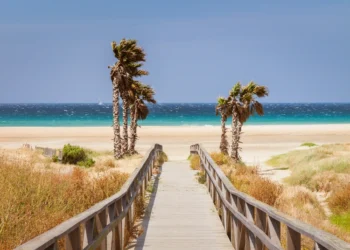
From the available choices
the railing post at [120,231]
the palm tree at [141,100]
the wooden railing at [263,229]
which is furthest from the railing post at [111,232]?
the palm tree at [141,100]

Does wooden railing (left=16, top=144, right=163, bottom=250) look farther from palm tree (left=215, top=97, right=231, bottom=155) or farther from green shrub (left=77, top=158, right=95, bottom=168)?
palm tree (left=215, top=97, right=231, bottom=155)

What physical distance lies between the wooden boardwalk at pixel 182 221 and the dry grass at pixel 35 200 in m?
1.36

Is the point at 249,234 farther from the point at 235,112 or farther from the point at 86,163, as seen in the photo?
the point at 235,112

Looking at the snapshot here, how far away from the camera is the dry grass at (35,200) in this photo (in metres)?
7.04

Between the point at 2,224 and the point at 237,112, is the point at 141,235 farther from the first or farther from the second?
the point at 237,112

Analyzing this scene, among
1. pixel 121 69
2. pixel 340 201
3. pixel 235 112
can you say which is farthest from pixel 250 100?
pixel 340 201

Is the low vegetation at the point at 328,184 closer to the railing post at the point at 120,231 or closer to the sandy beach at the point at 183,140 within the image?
the railing post at the point at 120,231

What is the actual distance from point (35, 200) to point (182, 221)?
3431 mm

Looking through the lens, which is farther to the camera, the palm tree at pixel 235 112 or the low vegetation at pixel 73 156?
the palm tree at pixel 235 112

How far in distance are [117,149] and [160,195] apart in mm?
17114

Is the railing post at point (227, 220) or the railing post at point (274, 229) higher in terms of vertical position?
A: the railing post at point (274, 229)

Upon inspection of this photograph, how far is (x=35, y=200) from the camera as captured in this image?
9281mm

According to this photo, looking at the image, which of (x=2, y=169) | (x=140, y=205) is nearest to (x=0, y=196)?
(x=2, y=169)

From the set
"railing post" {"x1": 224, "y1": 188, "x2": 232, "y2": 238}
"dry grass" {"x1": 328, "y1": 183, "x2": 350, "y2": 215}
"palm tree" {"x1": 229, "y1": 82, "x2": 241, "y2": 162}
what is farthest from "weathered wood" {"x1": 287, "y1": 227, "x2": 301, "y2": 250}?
"palm tree" {"x1": 229, "y1": 82, "x2": 241, "y2": 162}
